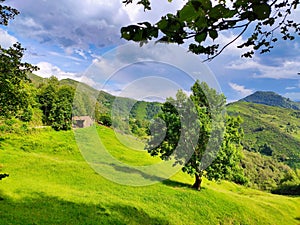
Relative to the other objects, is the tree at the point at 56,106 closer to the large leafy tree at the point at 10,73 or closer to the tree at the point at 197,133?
the tree at the point at 197,133

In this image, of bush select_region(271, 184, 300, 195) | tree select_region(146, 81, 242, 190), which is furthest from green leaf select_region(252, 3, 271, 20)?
bush select_region(271, 184, 300, 195)

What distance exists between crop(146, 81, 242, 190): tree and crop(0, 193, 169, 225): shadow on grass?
7.02 metres

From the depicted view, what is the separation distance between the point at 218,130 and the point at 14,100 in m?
16.0

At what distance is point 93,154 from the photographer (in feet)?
123

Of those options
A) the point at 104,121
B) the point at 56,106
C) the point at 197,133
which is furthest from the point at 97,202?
the point at 56,106

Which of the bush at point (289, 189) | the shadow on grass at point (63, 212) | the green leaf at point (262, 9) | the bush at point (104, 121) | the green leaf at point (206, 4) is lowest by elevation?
the bush at point (289, 189)

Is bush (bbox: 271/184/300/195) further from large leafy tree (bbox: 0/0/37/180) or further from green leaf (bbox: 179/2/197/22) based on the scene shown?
green leaf (bbox: 179/2/197/22)

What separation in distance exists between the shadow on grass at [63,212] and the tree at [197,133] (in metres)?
7.02

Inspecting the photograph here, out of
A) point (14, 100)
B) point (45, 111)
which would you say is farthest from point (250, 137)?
point (14, 100)

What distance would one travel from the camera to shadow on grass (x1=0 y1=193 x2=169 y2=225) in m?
13.6

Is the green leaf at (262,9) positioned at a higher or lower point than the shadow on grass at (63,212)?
higher

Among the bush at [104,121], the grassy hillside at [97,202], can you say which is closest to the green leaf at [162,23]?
the grassy hillside at [97,202]

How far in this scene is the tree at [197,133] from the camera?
22219mm

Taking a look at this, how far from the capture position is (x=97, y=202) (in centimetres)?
1755
